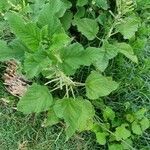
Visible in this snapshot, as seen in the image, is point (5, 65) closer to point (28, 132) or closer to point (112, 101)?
point (28, 132)

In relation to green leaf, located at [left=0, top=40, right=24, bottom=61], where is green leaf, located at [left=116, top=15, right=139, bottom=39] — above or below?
below

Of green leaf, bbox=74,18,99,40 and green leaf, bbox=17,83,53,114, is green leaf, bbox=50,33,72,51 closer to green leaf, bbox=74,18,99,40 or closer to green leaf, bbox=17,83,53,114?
green leaf, bbox=17,83,53,114

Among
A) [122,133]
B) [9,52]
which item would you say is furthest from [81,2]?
[122,133]

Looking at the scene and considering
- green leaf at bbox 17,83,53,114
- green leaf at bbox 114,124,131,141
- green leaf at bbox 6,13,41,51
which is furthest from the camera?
green leaf at bbox 114,124,131,141

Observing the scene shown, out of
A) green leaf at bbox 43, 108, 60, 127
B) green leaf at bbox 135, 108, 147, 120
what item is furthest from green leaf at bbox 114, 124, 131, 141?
green leaf at bbox 43, 108, 60, 127

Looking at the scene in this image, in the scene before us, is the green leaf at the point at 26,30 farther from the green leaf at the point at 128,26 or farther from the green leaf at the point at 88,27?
the green leaf at the point at 128,26
